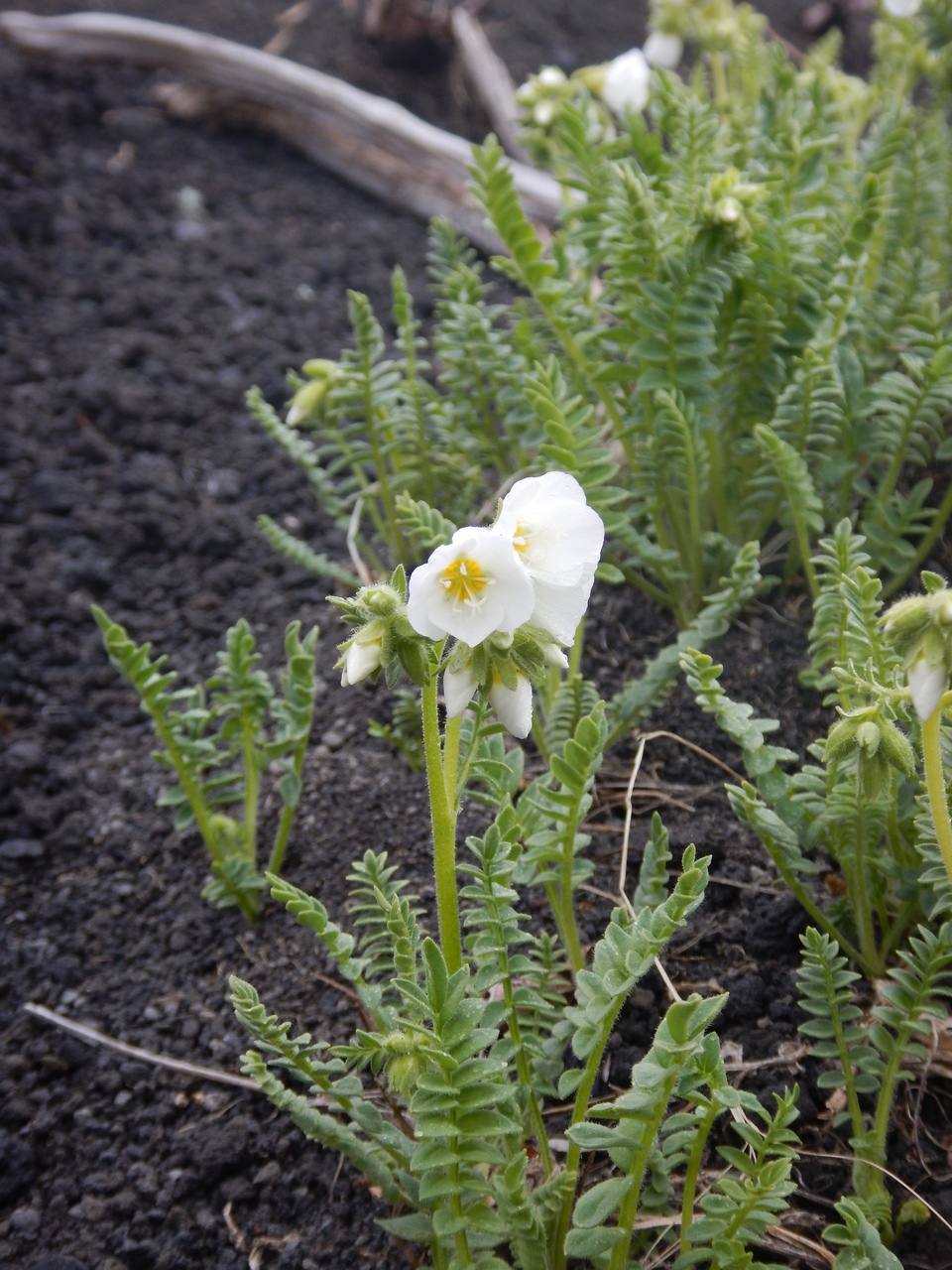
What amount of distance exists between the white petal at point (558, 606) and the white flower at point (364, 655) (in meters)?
0.18

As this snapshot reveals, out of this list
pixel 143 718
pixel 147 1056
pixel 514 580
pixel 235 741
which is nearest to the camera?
pixel 514 580

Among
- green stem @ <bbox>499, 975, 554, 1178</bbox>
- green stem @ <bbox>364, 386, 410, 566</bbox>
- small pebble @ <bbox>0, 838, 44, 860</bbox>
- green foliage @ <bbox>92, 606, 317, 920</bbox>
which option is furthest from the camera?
green stem @ <bbox>364, 386, 410, 566</bbox>

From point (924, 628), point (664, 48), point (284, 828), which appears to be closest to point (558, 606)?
point (924, 628)

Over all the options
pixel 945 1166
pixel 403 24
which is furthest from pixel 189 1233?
pixel 403 24

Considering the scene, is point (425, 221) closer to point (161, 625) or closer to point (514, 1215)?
point (161, 625)

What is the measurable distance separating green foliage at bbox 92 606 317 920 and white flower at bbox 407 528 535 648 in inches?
29.2

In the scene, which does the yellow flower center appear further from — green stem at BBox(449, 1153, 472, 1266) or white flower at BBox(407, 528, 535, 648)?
green stem at BBox(449, 1153, 472, 1266)

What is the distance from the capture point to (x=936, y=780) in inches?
52.0

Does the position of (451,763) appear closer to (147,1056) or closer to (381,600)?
(381,600)

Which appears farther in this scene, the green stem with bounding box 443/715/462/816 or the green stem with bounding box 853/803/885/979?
the green stem with bounding box 853/803/885/979

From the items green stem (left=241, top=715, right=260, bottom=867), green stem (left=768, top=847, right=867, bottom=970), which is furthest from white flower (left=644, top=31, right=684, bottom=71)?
green stem (left=768, top=847, right=867, bottom=970)

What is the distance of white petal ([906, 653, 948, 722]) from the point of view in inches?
48.5

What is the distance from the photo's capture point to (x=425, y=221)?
4266 millimetres

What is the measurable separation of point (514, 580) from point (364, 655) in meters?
0.21
